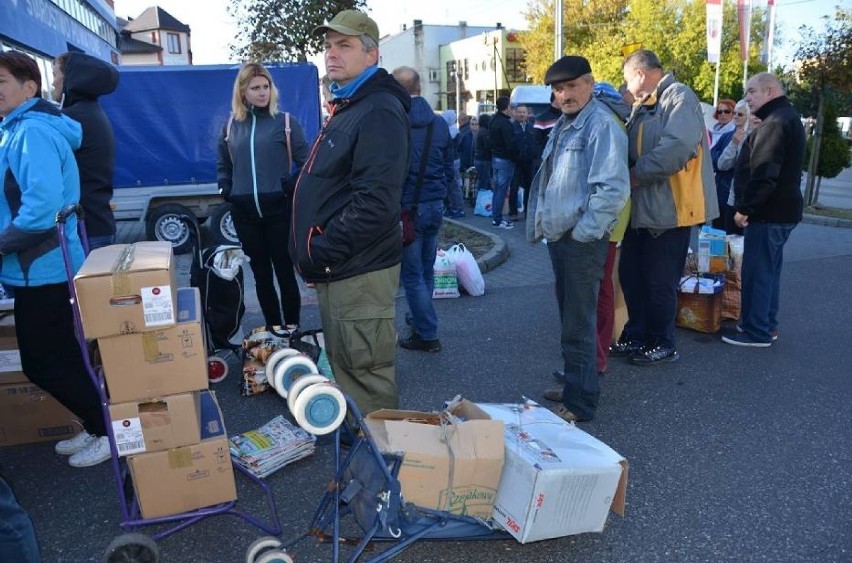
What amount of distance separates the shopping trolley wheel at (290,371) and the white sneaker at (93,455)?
1589mm

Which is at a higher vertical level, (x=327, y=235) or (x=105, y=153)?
(x=105, y=153)

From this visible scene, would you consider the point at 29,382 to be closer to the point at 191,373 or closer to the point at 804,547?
the point at 191,373

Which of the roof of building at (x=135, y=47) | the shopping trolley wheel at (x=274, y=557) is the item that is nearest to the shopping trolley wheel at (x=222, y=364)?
the shopping trolley wheel at (x=274, y=557)

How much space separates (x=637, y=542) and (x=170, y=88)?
351 inches

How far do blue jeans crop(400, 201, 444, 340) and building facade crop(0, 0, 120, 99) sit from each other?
3118 mm

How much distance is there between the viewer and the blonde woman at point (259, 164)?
449 cm

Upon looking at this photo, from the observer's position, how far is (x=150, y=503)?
288 cm

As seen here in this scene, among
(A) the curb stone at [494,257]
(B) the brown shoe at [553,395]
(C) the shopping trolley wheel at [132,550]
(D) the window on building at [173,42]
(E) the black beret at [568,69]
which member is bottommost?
(B) the brown shoe at [553,395]

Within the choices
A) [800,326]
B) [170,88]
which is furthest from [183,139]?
[800,326]

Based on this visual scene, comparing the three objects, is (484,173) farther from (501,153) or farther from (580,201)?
(580,201)

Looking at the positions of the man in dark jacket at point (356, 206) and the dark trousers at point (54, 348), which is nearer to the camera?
the man in dark jacket at point (356, 206)

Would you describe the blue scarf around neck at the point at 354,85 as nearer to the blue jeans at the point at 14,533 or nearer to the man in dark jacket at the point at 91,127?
the man in dark jacket at the point at 91,127

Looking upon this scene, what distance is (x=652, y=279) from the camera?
181 inches

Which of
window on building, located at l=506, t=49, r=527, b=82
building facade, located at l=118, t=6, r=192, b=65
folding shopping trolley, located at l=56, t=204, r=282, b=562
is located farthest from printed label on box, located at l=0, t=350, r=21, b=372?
building facade, located at l=118, t=6, r=192, b=65
